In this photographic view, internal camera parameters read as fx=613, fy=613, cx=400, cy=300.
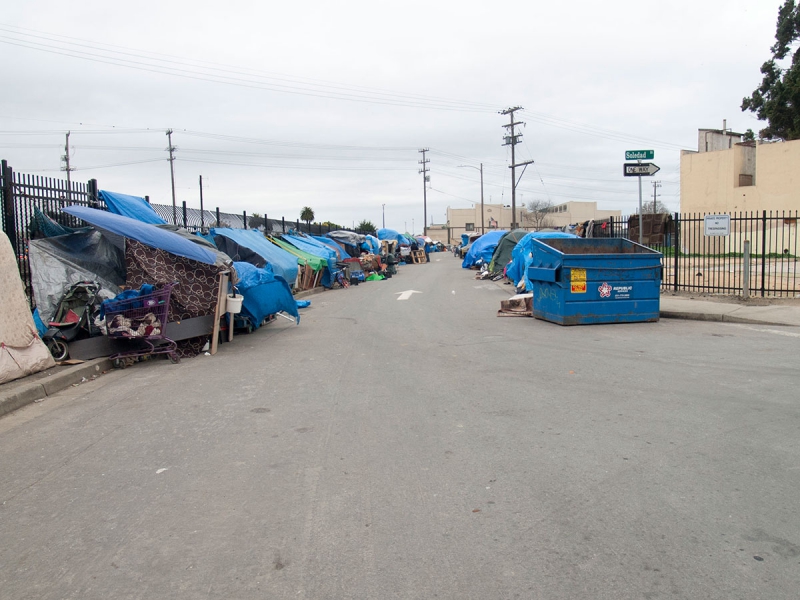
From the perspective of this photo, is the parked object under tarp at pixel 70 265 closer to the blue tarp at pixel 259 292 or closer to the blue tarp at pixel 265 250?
the blue tarp at pixel 259 292

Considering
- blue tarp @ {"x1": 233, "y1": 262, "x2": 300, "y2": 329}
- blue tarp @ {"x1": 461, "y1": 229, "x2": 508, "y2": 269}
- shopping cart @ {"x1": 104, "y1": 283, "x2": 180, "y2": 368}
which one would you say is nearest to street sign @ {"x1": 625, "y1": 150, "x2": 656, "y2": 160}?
blue tarp @ {"x1": 233, "y1": 262, "x2": 300, "y2": 329}

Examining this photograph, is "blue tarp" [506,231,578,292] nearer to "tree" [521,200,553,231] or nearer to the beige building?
the beige building

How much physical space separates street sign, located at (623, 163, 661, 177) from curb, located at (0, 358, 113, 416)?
12.1m

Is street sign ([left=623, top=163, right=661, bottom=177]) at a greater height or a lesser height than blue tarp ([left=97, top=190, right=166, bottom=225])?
greater

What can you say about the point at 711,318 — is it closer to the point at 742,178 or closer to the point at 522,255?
the point at 522,255

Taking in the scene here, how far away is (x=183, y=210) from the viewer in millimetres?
17453

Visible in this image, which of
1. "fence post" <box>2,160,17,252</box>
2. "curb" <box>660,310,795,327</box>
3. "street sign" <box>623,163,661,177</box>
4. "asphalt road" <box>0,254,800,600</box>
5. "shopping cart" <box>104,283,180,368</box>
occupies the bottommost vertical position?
"asphalt road" <box>0,254,800,600</box>

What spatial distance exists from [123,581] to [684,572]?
2988 millimetres

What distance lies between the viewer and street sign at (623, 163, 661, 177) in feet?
48.6

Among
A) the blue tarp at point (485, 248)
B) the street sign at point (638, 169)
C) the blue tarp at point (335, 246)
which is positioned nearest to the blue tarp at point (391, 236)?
the blue tarp at point (485, 248)

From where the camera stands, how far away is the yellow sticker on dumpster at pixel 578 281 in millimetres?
12133

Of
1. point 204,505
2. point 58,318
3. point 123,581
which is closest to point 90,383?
point 58,318

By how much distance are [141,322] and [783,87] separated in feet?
140

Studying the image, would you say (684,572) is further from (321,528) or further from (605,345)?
(605,345)
